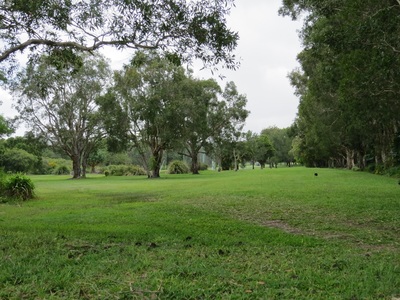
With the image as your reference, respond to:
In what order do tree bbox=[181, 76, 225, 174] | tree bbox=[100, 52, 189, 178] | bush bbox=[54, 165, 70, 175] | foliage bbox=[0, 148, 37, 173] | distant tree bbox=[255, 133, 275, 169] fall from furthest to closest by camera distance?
distant tree bbox=[255, 133, 275, 169]
bush bbox=[54, 165, 70, 175]
foliage bbox=[0, 148, 37, 173]
tree bbox=[181, 76, 225, 174]
tree bbox=[100, 52, 189, 178]

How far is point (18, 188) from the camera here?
48.7ft

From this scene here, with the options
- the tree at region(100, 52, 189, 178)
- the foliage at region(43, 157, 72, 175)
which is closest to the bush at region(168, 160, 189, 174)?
the tree at region(100, 52, 189, 178)

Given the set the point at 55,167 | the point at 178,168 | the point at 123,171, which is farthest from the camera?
the point at 55,167

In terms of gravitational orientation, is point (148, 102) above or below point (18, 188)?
above

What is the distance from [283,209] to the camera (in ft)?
35.1

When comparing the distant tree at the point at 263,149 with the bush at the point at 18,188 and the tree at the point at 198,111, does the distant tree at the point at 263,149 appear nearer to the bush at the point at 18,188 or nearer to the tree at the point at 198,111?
the tree at the point at 198,111

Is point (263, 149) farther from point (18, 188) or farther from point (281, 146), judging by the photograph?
point (18, 188)

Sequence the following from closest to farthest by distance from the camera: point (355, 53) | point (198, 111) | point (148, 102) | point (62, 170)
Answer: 1. point (355, 53)
2. point (148, 102)
3. point (198, 111)
4. point (62, 170)

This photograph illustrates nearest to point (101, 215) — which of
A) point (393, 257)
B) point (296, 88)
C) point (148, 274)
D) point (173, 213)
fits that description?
point (173, 213)

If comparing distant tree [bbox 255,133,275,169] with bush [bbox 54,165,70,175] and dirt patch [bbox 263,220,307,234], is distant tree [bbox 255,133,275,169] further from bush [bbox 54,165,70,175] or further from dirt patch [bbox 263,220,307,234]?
dirt patch [bbox 263,220,307,234]

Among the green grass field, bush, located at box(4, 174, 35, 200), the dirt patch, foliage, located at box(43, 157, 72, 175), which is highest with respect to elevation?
foliage, located at box(43, 157, 72, 175)

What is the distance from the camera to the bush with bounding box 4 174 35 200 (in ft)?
48.1

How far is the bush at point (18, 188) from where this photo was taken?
14.7 meters

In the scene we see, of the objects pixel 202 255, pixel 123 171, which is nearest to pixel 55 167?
pixel 123 171
